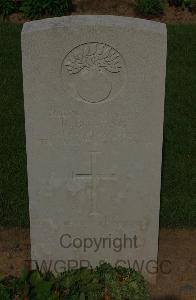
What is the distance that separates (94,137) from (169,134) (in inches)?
122

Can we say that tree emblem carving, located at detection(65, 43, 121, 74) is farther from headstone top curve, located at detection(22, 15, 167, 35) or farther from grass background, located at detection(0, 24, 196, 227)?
grass background, located at detection(0, 24, 196, 227)

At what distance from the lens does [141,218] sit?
4.64m

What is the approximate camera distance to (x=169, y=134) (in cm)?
726

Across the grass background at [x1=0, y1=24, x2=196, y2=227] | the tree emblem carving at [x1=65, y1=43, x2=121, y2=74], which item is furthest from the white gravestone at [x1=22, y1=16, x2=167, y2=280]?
the grass background at [x1=0, y1=24, x2=196, y2=227]

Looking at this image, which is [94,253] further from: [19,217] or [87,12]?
[87,12]

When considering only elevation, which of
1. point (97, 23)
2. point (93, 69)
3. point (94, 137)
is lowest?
point (94, 137)

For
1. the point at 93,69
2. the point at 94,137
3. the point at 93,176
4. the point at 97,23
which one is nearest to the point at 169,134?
the point at 93,176

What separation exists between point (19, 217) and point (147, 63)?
2.44 m

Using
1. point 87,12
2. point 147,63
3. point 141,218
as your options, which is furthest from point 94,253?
point 87,12

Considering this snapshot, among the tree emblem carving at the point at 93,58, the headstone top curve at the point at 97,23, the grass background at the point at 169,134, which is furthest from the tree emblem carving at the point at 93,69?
the grass background at the point at 169,134

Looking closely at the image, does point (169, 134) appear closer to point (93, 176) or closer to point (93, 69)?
point (93, 176)

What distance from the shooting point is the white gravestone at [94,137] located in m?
4.00

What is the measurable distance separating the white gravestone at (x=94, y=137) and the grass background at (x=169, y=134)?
3.65ft

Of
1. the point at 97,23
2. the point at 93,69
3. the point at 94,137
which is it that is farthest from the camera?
the point at 94,137
